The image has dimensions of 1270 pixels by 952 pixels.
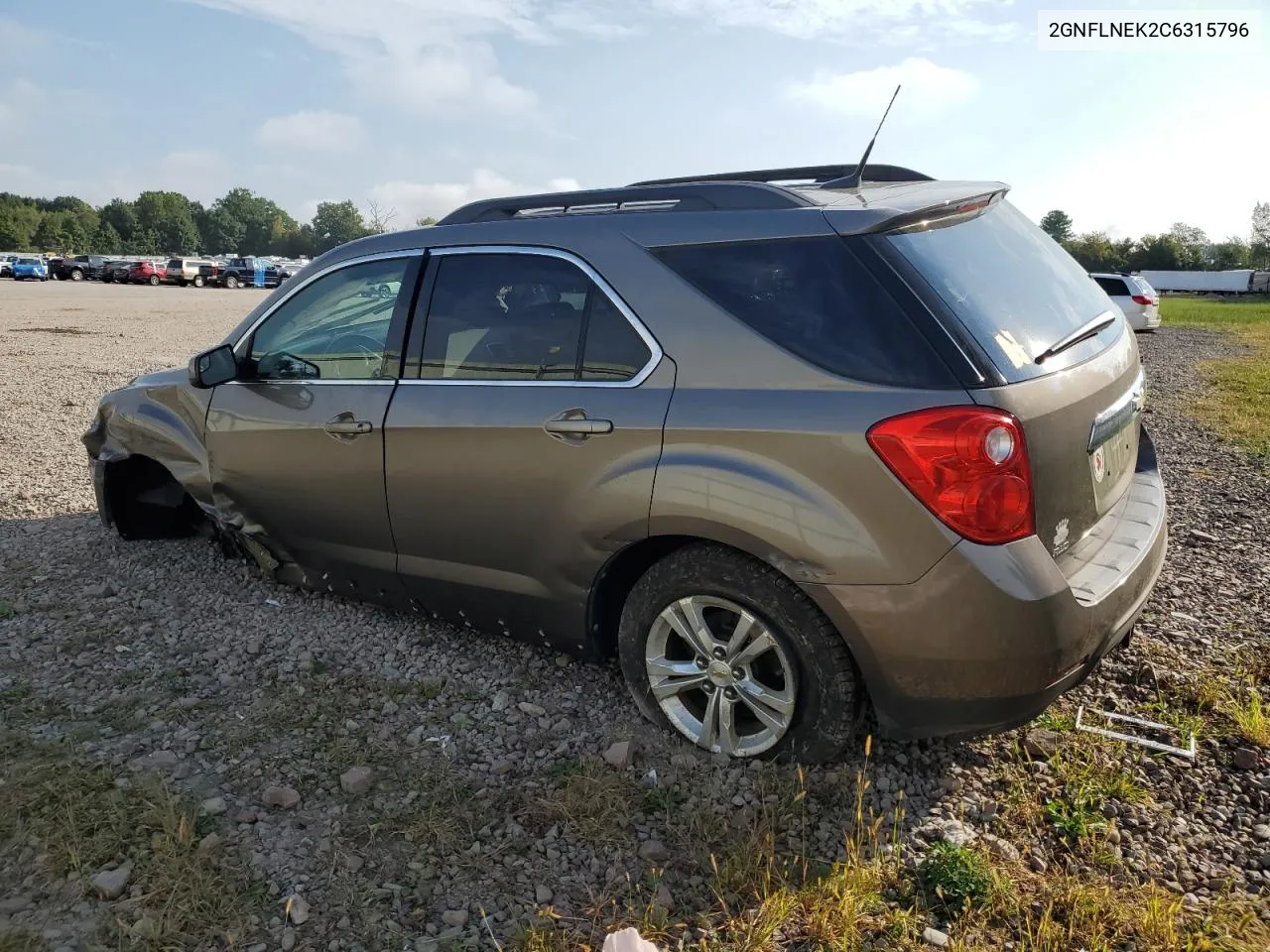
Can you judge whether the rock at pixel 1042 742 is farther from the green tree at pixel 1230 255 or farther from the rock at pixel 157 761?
the green tree at pixel 1230 255

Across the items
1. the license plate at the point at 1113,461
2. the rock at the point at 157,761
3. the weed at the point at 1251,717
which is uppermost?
the license plate at the point at 1113,461

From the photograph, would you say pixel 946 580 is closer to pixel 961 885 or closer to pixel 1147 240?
pixel 961 885

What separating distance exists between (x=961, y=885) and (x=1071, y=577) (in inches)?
35.5

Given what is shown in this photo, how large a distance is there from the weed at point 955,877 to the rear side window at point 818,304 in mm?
1271

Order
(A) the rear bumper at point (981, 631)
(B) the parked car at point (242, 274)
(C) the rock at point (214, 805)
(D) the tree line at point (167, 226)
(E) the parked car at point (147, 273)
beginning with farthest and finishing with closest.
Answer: (D) the tree line at point (167, 226), (B) the parked car at point (242, 274), (E) the parked car at point (147, 273), (C) the rock at point (214, 805), (A) the rear bumper at point (981, 631)

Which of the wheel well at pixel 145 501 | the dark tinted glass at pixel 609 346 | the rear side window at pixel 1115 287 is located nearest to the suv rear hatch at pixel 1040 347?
the dark tinted glass at pixel 609 346

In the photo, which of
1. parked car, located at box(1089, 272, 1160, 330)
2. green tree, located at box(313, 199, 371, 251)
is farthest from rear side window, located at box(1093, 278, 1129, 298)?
green tree, located at box(313, 199, 371, 251)

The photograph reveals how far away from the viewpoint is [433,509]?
11.4 ft

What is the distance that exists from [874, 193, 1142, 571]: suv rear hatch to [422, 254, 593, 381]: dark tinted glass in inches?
42.5

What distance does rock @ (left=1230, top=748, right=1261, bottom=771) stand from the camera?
295cm

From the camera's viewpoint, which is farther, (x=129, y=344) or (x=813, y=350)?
(x=129, y=344)

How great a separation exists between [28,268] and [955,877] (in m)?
59.4

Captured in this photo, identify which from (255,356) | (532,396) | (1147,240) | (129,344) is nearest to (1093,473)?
(532,396)

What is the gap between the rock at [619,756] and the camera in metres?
3.03
